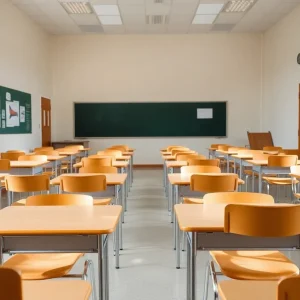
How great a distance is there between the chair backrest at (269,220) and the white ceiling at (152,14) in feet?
26.8

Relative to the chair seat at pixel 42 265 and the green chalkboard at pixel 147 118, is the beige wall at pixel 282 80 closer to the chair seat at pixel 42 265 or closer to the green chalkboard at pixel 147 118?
the green chalkboard at pixel 147 118

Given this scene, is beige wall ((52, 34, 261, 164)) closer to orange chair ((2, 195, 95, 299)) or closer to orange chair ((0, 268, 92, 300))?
orange chair ((2, 195, 95, 299))

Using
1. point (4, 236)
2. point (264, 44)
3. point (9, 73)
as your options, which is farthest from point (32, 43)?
point (4, 236)

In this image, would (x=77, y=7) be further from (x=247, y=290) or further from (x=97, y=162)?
(x=247, y=290)

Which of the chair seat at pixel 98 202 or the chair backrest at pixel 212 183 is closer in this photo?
the chair backrest at pixel 212 183

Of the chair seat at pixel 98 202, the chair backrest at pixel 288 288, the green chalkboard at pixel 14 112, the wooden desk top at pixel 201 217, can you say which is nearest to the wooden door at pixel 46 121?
the green chalkboard at pixel 14 112

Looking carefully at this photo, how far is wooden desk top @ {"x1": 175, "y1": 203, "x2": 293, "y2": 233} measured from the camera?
6.55ft

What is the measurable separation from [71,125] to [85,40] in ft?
8.11

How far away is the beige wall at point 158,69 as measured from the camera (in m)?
12.7

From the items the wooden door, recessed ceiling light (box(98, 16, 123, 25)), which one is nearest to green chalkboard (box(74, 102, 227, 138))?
the wooden door

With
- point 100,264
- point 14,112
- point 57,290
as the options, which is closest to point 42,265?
point 100,264

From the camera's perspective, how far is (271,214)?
205cm

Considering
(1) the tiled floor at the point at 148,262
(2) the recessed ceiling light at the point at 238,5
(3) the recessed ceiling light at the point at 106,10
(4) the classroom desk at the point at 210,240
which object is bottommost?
(1) the tiled floor at the point at 148,262

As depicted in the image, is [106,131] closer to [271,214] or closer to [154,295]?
[154,295]
